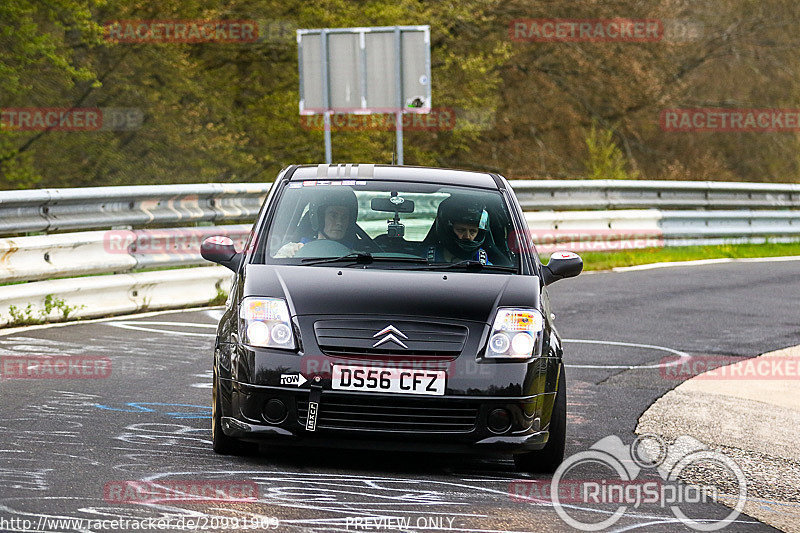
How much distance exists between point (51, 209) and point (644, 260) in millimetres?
9973

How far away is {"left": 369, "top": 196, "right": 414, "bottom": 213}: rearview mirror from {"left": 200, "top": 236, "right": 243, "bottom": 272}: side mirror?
76 centimetres

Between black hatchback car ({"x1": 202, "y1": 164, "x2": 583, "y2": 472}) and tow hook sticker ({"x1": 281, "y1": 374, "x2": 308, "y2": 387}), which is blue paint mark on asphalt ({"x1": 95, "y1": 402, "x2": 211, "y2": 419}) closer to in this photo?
black hatchback car ({"x1": 202, "y1": 164, "x2": 583, "y2": 472})

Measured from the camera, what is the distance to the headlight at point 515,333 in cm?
626

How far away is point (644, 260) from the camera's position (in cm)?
1956

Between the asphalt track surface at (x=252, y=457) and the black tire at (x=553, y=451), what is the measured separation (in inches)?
4.0

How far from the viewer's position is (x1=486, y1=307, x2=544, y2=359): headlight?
6258mm

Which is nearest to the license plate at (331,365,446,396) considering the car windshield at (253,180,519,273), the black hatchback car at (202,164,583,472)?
the black hatchback car at (202,164,583,472)

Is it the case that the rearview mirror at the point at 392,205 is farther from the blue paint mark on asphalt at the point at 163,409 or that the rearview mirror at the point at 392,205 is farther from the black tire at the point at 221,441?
the blue paint mark on asphalt at the point at 163,409

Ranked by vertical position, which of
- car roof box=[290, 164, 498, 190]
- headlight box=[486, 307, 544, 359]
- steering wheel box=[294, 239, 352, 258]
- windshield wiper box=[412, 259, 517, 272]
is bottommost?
headlight box=[486, 307, 544, 359]

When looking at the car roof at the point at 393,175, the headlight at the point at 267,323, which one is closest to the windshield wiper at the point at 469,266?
the car roof at the point at 393,175

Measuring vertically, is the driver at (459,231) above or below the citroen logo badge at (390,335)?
above

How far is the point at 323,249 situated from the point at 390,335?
38.6 inches

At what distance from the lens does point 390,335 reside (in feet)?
20.1

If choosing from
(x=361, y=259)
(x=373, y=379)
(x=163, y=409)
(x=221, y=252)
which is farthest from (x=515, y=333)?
(x=163, y=409)
